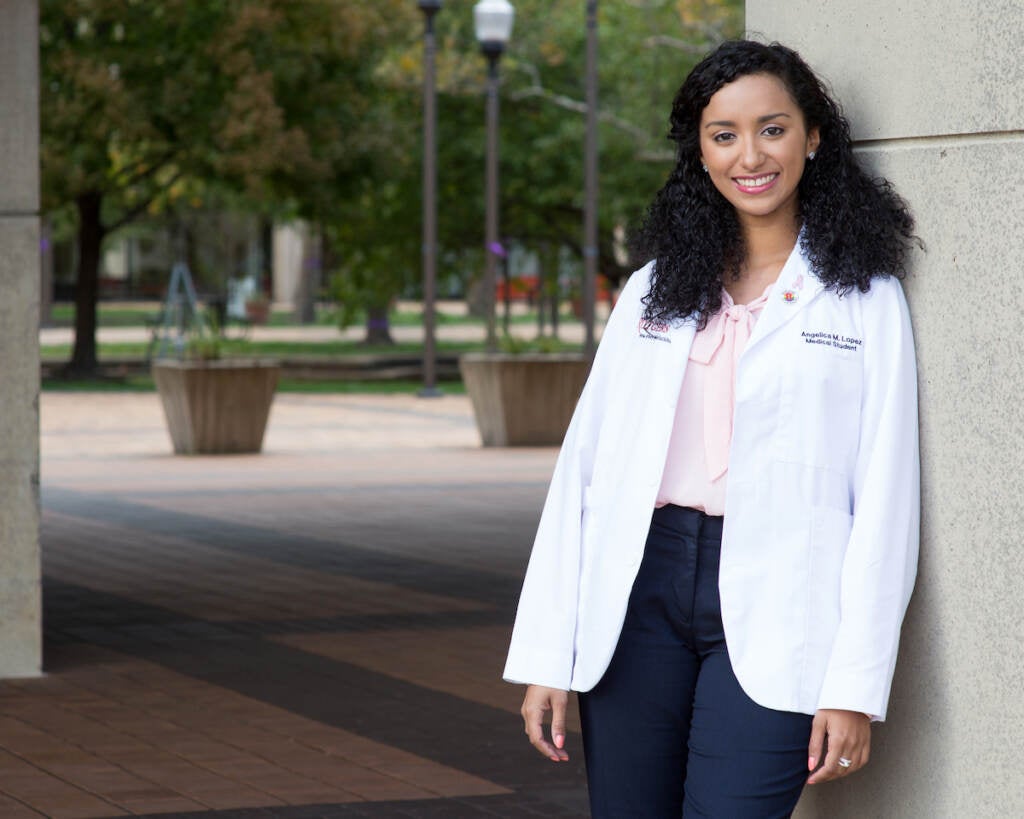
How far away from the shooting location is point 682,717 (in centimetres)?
301

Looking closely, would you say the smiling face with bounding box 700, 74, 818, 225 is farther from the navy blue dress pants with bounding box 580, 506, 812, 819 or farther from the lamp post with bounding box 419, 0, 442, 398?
the lamp post with bounding box 419, 0, 442, 398

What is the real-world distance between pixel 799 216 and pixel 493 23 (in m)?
20.1

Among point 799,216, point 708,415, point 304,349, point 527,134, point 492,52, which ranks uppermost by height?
point 492,52

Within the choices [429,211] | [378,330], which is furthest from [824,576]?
[378,330]

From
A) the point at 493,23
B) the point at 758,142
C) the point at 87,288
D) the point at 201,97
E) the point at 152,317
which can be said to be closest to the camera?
the point at 758,142

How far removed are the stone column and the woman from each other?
4.28 m

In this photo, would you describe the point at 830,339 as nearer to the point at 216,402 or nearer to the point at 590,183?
the point at 216,402

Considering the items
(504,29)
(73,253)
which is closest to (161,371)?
(504,29)

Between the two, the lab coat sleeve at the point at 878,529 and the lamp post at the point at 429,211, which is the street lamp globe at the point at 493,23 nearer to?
the lamp post at the point at 429,211

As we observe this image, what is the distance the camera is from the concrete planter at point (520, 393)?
56.3 feet

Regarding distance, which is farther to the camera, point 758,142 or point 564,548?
point 564,548

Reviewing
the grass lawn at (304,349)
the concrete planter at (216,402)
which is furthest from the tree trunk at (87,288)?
the concrete planter at (216,402)

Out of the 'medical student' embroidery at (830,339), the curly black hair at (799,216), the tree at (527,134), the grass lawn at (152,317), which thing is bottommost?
the grass lawn at (152,317)

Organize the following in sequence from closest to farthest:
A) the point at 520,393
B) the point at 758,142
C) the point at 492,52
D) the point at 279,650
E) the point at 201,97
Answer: the point at 758,142 < the point at 279,650 < the point at 520,393 < the point at 492,52 < the point at 201,97
